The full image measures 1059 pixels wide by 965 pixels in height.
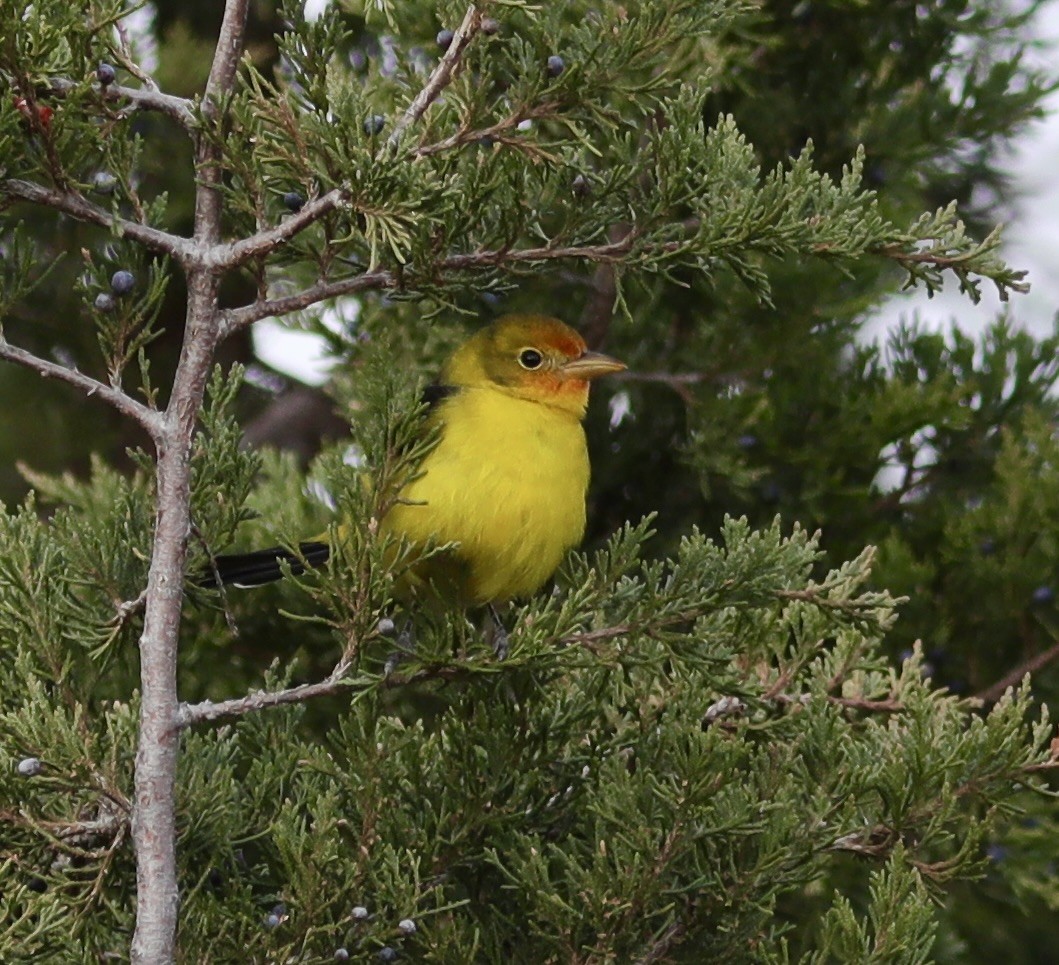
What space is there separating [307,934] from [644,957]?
2.03 feet

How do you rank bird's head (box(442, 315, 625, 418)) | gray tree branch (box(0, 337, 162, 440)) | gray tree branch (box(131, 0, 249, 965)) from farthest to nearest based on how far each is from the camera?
1. bird's head (box(442, 315, 625, 418))
2. gray tree branch (box(0, 337, 162, 440))
3. gray tree branch (box(131, 0, 249, 965))

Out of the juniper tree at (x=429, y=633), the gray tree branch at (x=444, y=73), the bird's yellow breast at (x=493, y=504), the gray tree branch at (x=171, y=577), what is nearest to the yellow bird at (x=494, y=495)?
the bird's yellow breast at (x=493, y=504)

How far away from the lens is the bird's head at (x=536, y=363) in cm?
403

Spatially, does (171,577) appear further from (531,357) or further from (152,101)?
(531,357)

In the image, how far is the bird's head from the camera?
403cm

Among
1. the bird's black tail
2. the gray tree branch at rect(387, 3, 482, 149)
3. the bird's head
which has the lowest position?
the bird's black tail

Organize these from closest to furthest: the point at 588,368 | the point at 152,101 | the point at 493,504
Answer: the point at 152,101 → the point at 493,504 → the point at 588,368

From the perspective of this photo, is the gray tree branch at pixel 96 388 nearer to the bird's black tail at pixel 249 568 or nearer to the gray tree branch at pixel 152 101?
the gray tree branch at pixel 152 101

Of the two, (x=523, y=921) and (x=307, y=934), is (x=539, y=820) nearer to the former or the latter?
(x=523, y=921)

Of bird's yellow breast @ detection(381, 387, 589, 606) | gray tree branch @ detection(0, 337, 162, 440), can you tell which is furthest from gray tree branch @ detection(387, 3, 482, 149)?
bird's yellow breast @ detection(381, 387, 589, 606)

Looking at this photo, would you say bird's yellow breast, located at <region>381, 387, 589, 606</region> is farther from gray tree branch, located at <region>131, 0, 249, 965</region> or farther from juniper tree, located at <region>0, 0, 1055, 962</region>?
gray tree branch, located at <region>131, 0, 249, 965</region>

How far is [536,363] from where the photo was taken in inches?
161

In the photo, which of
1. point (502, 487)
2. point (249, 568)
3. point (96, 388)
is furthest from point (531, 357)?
point (96, 388)

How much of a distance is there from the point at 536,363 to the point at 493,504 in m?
0.72
